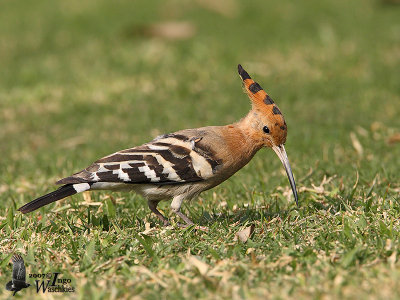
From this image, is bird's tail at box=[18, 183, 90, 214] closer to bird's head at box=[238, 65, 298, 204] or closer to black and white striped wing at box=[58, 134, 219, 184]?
black and white striped wing at box=[58, 134, 219, 184]

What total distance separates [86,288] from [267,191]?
219 centimetres

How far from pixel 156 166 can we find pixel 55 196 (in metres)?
0.65

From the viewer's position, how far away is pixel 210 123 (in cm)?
727

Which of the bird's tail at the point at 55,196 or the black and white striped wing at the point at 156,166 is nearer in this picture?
the bird's tail at the point at 55,196

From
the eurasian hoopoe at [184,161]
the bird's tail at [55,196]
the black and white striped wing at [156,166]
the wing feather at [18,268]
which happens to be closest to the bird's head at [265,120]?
the eurasian hoopoe at [184,161]

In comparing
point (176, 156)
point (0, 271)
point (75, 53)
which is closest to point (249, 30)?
point (75, 53)

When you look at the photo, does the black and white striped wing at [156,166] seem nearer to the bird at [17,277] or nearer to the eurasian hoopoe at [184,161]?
the eurasian hoopoe at [184,161]

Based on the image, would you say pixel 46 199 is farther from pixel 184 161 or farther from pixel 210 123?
pixel 210 123

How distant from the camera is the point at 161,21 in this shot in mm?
11477

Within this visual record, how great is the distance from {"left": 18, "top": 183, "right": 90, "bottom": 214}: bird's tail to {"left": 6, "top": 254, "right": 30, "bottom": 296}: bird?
45 centimetres

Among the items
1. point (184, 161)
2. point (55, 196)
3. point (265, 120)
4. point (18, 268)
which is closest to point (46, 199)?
point (55, 196)

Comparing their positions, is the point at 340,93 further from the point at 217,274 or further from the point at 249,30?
the point at 217,274

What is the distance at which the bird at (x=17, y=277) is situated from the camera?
330 centimetres

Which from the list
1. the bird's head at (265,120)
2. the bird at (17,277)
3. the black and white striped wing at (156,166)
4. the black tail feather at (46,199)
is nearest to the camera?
the bird at (17,277)
